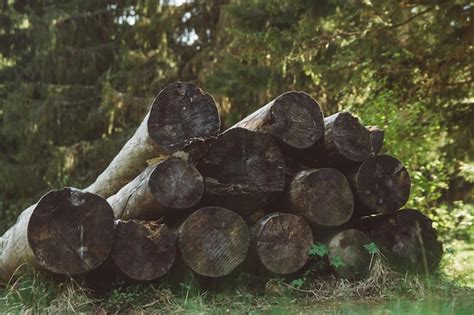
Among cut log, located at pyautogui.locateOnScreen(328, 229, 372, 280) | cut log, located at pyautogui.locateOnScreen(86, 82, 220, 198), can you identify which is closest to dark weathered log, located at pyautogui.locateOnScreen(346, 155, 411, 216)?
cut log, located at pyautogui.locateOnScreen(328, 229, 372, 280)

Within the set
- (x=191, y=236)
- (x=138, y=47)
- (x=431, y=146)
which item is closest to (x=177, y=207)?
(x=191, y=236)

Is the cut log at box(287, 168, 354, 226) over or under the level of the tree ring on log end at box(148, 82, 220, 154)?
under

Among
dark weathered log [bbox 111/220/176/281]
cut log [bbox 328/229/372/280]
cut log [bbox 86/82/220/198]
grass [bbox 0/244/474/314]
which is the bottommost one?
grass [bbox 0/244/474/314]

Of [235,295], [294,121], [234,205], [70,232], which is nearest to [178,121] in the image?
[234,205]

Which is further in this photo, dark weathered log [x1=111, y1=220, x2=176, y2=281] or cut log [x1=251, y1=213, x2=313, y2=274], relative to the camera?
cut log [x1=251, y1=213, x2=313, y2=274]

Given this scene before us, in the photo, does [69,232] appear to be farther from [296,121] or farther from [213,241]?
[296,121]

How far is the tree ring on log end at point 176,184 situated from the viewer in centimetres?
493

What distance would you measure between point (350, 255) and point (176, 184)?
171 centimetres

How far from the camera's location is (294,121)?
Answer: 17.7ft

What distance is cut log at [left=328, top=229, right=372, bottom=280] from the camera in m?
5.22

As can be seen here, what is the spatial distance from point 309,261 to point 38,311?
7.83 ft

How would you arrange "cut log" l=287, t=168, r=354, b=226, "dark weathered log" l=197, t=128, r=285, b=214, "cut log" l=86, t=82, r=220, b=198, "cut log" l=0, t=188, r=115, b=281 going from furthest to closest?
"dark weathered log" l=197, t=128, r=285, b=214, "cut log" l=287, t=168, r=354, b=226, "cut log" l=86, t=82, r=220, b=198, "cut log" l=0, t=188, r=115, b=281

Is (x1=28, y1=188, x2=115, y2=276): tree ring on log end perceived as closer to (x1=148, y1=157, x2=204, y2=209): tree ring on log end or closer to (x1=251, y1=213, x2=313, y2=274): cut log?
(x1=148, y1=157, x2=204, y2=209): tree ring on log end

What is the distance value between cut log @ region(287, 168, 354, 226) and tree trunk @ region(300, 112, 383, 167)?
191mm
